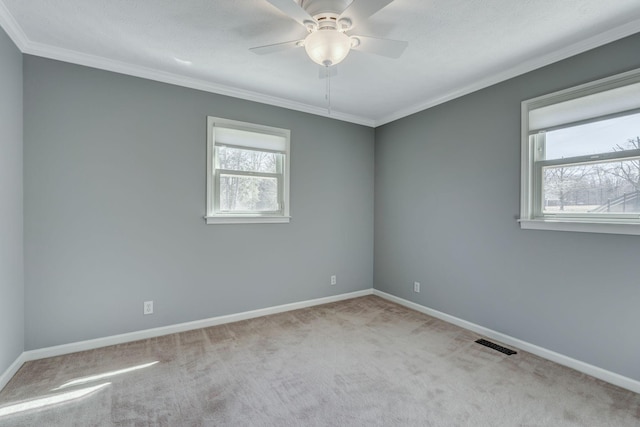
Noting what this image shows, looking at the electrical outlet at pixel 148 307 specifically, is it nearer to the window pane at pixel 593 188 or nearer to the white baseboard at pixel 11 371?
the white baseboard at pixel 11 371

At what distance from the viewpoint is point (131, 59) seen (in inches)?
107

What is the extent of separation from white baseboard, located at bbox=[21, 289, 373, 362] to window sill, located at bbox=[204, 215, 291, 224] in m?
1.06

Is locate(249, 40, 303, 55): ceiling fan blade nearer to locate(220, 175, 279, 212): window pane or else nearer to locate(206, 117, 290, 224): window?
locate(206, 117, 290, 224): window

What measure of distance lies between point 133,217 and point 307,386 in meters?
2.21

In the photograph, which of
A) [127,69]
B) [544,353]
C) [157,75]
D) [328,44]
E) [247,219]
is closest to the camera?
[328,44]

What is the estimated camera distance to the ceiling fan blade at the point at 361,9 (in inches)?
64.1

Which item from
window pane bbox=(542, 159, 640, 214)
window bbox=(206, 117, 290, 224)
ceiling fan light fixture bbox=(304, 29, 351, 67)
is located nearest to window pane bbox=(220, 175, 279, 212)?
window bbox=(206, 117, 290, 224)

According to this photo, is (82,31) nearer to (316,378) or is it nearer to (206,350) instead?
(206,350)

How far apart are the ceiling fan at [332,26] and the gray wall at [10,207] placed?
191 cm

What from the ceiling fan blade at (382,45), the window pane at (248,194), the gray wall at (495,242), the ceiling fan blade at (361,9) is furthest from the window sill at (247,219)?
the ceiling fan blade at (361,9)

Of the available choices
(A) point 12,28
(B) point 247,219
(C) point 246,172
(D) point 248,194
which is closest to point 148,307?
(B) point 247,219

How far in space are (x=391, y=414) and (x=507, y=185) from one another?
2321 millimetres

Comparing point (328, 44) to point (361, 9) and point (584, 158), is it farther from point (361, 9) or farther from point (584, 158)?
point (584, 158)

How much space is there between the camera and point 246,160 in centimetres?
352
